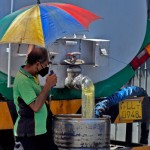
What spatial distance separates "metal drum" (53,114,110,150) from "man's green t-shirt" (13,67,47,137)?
0.93 ft

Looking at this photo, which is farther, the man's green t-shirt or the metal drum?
the metal drum

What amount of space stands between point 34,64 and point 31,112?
36 centimetres

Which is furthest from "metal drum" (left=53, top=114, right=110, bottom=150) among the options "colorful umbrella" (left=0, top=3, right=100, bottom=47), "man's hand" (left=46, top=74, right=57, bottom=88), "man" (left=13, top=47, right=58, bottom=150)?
"colorful umbrella" (left=0, top=3, right=100, bottom=47)

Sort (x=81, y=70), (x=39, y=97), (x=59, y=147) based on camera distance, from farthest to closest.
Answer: (x=81, y=70)
(x=59, y=147)
(x=39, y=97)

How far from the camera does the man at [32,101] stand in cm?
446

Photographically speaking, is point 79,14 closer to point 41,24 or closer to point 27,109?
point 41,24

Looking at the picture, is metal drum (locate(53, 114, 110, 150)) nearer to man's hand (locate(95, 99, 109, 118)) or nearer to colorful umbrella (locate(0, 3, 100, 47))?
man's hand (locate(95, 99, 109, 118))

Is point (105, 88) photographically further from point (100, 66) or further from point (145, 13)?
point (145, 13)

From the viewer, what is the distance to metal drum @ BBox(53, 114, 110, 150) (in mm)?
4777

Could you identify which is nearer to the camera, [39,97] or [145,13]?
[39,97]

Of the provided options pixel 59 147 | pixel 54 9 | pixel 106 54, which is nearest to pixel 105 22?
pixel 106 54

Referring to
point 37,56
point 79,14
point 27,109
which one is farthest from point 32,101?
point 79,14

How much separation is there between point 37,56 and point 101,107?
973 mm

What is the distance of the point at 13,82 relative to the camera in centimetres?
487
